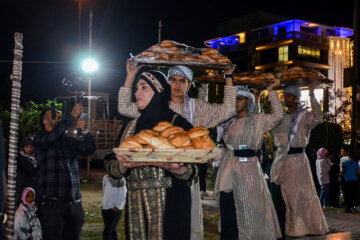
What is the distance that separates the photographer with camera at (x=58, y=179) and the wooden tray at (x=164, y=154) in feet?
8.13

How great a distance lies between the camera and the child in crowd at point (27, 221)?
693 centimetres

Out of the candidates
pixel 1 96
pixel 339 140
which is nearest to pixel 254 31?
pixel 339 140

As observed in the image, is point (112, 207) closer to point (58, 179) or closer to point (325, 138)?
point (58, 179)

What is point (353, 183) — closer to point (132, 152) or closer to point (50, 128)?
point (50, 128)

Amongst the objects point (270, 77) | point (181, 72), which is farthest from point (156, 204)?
point (270, 77)

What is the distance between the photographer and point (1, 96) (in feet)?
84.7

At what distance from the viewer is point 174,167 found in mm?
3389

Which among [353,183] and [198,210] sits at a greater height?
[198,210]

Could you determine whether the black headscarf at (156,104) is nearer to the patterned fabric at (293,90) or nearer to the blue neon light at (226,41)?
the patterned fabric at (293,90)

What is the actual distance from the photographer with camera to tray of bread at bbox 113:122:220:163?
2368 millimetres

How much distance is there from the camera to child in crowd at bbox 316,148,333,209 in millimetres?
13820

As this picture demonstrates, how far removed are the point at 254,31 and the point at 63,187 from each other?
7175cm

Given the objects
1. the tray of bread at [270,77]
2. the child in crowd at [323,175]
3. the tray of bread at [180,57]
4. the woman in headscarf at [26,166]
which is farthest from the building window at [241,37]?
the tray of bread at [180,57]

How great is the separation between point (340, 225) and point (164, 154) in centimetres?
790
